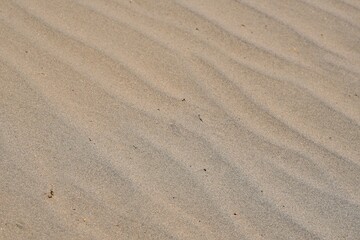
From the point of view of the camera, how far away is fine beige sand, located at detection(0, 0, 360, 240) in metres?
2.22

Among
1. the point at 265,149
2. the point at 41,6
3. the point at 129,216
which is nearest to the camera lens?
the point at 129,216

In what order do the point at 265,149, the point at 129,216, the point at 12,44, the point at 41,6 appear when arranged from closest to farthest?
1. the point at 129,216
2. the point at 265,149
3. the point at 12,44
4. the point at 41,6

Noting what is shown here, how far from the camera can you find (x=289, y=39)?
3.08 m

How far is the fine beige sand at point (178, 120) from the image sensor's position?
222cm

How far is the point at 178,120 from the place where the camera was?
2559 mm

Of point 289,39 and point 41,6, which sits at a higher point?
point 289,39

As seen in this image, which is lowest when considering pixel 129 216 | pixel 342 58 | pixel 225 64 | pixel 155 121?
pixel 129 216

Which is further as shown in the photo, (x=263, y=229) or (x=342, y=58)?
(x=342, y=58)

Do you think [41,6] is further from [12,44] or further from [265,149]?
[265,149]

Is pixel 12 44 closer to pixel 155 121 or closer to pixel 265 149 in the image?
pixel 155 121

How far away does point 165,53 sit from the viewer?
9.38 feet

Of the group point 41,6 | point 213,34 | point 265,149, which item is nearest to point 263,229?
point 265,149

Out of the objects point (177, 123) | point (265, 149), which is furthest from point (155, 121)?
point (265, 149)

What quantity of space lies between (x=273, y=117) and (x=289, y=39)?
0.53 metres
